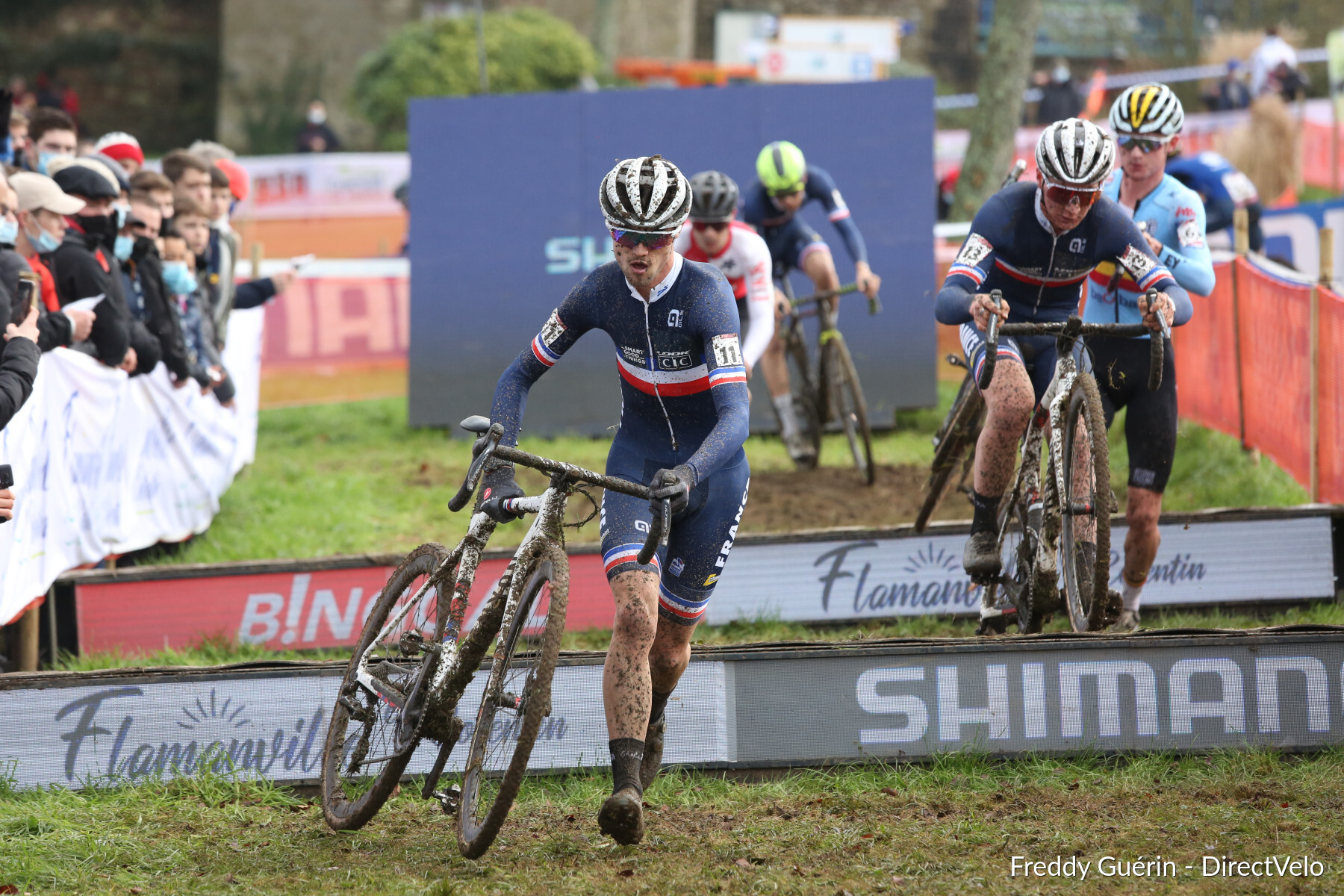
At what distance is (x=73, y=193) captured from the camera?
8.37 m

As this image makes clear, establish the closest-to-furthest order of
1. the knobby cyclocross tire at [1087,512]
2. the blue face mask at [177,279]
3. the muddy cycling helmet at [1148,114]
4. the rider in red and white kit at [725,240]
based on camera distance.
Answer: the knobby cyclocross tire at [1087,512] → the muddy cycling helmet at [1148,114] → the rider in red and white kit at [725,240] → the blue face mask at [177,279]

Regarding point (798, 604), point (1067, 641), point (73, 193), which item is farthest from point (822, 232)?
point (1067, 641)

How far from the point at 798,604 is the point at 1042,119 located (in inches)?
874

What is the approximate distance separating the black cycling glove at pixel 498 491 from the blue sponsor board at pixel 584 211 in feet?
29.4

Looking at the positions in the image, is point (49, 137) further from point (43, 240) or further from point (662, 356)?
point (662, 356)

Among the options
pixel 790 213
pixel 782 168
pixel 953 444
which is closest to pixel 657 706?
pixel 953 444

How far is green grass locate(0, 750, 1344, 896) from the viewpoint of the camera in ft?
16.1

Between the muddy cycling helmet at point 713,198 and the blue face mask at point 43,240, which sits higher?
the muddy cycling helmet at point 713,198

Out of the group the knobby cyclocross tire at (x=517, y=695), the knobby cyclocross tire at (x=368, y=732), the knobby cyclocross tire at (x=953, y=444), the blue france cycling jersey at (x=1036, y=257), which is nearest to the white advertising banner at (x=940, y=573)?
the knobby cyclocross tire at (x=953, y=444)

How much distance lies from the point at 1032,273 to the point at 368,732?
12.6 feet

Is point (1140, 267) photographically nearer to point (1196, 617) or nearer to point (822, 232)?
point (1196, 617)

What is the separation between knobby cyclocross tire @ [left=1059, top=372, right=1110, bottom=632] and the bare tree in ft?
39.0

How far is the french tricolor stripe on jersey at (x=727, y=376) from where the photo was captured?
5.26m

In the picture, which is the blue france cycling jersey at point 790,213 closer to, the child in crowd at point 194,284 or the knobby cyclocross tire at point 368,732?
the child in crowd at point 194,284
